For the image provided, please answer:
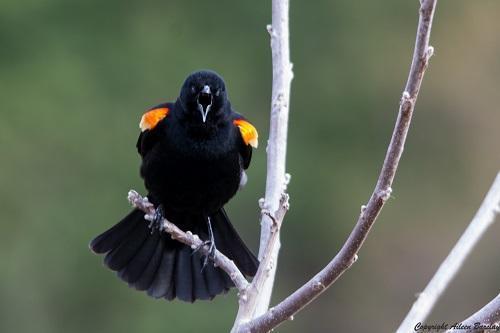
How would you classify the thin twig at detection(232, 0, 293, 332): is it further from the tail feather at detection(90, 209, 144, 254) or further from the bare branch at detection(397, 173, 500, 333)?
the tail feather at detection(90, 209, 144, 254)

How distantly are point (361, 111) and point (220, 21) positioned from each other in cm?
223

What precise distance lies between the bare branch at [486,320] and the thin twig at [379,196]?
32 centimetres

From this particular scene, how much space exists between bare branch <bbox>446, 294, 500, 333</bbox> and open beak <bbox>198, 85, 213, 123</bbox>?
2.15 meters

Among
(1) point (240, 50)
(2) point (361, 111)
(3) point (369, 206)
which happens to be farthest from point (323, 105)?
(3) point (369, 206)

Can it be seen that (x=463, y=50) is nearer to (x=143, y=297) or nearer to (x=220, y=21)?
(x=220, y=21)

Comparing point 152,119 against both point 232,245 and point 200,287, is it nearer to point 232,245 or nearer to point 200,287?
point 232,245

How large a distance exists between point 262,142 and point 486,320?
8397 mm

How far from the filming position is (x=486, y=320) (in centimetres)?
211

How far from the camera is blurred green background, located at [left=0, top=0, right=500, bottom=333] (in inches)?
427

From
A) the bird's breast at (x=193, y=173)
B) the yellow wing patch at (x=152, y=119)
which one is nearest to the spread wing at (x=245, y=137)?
the bird's breast at (x=193, y=173)

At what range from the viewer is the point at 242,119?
4574mm

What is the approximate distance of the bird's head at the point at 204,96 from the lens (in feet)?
13.5

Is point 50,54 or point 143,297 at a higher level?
point 50,54

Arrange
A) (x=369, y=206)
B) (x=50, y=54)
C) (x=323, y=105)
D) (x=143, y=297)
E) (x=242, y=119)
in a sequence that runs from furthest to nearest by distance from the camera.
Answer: (x=323, y=105), (x=50, y=54), (x=143, y=297), (x=242, y=119), (x=369, y=206)
